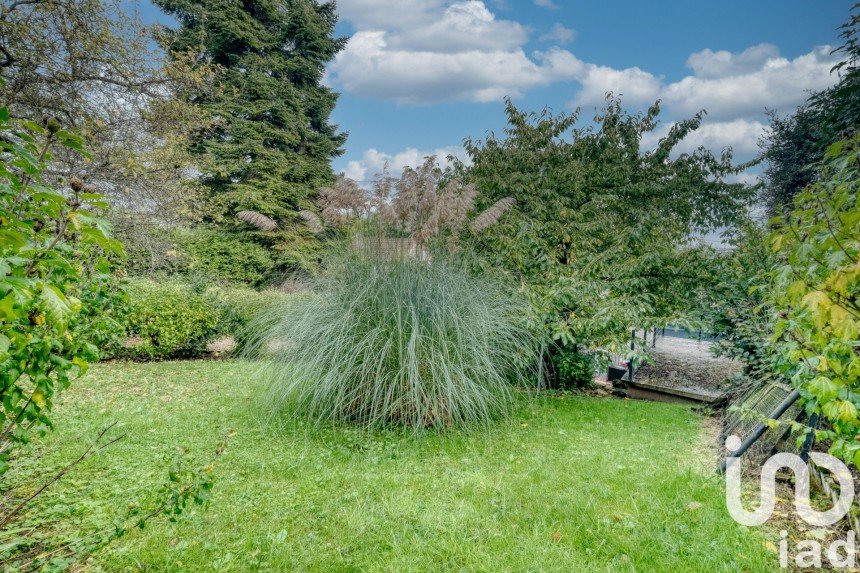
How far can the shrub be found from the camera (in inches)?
276

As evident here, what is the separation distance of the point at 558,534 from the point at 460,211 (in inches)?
116

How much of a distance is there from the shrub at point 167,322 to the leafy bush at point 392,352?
393 centimetres

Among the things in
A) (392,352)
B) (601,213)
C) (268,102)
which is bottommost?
(392,352)

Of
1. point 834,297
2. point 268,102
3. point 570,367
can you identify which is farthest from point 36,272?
point 268,102

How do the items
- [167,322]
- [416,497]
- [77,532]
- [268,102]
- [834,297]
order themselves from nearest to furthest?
[834,297] → [77,532] → [416,497] → [167,322] → [268,102]

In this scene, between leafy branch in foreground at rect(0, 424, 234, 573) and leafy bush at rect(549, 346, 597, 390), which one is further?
leafy bush at rect(549, 346, 597, 390)

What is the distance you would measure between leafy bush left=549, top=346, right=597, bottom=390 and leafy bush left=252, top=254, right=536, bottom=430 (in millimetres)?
1989

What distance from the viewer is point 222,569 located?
1.88 metres

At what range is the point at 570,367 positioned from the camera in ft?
19.8

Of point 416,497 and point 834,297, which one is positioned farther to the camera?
point 416,497

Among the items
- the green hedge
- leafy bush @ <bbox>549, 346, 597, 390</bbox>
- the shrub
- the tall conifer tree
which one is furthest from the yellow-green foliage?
the tall conifer tree

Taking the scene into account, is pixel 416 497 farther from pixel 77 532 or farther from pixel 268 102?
pixel 268 102

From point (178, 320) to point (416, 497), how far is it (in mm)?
6282

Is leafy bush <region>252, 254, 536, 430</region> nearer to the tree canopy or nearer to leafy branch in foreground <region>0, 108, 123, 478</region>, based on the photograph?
the tree canopy
